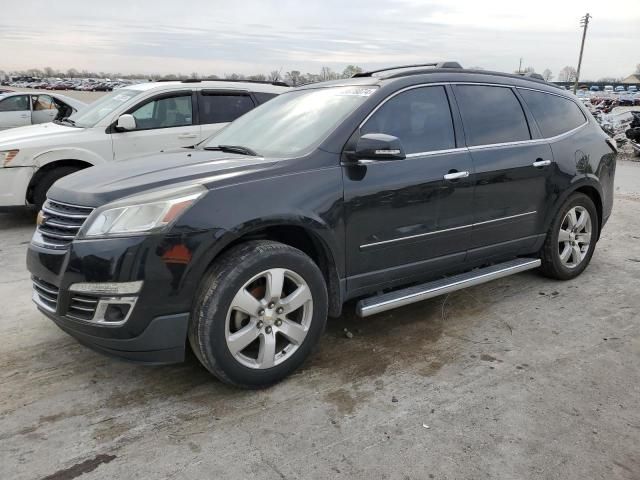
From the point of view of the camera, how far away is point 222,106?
7836 millimetres

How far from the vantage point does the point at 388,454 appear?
102 inches

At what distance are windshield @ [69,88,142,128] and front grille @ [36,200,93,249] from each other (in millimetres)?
4455

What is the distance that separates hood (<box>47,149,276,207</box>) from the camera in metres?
2.96

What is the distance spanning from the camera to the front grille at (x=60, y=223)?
292 centimetres

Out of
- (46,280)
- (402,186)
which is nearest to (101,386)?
(46,280)

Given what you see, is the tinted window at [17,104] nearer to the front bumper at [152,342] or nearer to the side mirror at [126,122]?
the side mirror at [126,122]

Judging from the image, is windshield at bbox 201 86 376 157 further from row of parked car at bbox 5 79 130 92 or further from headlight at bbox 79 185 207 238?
row of parked car at bbox 5 79 130 92

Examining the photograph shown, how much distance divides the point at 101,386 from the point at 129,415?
0.39m

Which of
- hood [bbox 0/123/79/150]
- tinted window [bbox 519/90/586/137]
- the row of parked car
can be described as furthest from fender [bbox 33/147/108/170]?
the row of parked car

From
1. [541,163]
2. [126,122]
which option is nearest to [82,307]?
[541,163]

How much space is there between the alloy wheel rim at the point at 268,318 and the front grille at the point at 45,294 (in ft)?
3.13

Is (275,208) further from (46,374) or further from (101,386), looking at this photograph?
(46,374)

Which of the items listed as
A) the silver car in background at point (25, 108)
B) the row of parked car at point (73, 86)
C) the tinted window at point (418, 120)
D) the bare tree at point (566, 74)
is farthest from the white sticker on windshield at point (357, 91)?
the bare tree at point (566, 74)

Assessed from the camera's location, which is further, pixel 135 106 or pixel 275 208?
pixel 135 106
